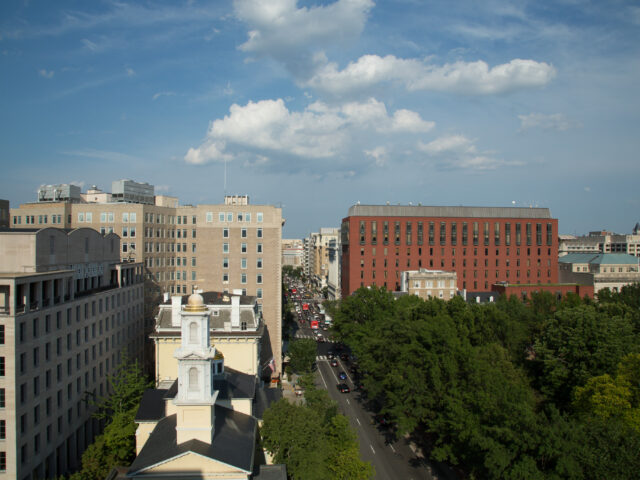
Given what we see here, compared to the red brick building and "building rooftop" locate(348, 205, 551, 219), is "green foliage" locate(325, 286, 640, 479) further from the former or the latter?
"building rooftop" locate(348, 205, 551, 219)

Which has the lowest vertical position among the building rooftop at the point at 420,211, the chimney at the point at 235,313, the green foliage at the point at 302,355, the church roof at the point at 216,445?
the green foliage at the point at 302,355

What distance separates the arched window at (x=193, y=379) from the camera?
35156 millimetres

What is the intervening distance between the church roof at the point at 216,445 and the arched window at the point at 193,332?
6635mm

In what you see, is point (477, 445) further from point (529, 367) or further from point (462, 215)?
point (462, 215)

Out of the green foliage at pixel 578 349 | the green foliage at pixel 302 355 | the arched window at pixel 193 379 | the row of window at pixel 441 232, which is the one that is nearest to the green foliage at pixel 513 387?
the green foliage at pixel 578 349

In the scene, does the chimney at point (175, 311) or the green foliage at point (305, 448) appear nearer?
the green foliage at point (305, 448)

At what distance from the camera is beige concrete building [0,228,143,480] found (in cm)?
3703

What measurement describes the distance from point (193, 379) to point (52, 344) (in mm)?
16792

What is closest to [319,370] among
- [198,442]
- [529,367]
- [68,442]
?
[529,367]

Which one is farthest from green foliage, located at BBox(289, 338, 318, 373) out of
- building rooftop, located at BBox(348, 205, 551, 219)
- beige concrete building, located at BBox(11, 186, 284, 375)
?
building rooftop, located at BBox(348, 205, 551, 219)

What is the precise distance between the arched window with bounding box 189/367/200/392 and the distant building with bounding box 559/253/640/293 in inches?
4675

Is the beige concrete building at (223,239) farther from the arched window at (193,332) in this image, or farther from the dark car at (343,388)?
the arched window at (193,332)

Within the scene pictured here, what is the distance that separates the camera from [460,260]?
12550cm

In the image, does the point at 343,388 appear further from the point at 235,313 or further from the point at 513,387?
the point at 513,387
